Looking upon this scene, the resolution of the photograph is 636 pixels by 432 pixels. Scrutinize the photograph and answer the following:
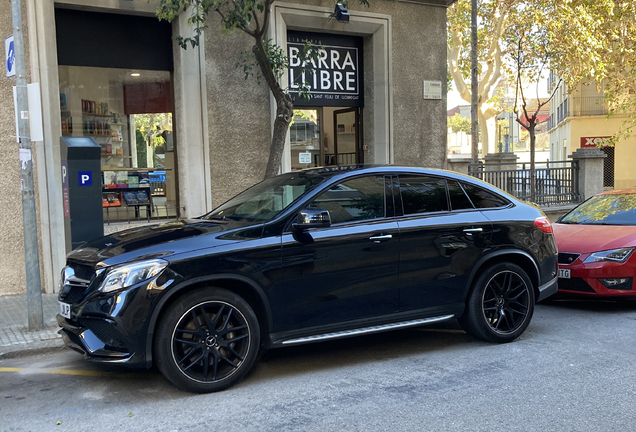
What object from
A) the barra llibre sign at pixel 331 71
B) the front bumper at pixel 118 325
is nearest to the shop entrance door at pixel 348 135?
the barra llibre sign at pixel 331 71

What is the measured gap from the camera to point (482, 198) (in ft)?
19.4

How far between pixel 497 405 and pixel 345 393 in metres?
1.10

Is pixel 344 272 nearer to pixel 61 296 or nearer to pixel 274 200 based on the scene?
pixel 274 200

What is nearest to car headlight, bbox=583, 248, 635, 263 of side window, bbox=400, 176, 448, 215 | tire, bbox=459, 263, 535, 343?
tire, bbox=459, 263, 535, 343

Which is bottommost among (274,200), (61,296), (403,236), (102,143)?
(61,296)

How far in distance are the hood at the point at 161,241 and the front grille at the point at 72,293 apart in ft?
0.70

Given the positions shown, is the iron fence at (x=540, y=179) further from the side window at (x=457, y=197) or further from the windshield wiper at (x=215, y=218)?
the windshield wiper at (x=215, y=218)

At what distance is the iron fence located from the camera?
1405 centimetres

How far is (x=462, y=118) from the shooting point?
323 ft

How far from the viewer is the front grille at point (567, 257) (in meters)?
7.19

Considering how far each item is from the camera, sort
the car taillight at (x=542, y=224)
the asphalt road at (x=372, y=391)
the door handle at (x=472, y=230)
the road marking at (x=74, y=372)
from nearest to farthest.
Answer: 1. the asphalt road at (x=372, y=391)
2. the road marking at (x=74, y=372)
3. the door handle at (x=472, y=230)
4. the car taillight at (x=542, y=224)

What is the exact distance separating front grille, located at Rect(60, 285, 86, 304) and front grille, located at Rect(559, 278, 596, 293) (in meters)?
5.44

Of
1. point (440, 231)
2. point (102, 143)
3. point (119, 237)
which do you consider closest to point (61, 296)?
point (119, 237)

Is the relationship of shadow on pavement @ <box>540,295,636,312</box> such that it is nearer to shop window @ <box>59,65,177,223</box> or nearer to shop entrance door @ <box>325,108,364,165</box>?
shop entrance door @ <box>325,108,364,165</box>
